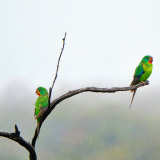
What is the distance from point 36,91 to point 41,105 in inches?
62.2

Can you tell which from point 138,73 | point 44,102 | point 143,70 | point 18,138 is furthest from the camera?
point 143,70

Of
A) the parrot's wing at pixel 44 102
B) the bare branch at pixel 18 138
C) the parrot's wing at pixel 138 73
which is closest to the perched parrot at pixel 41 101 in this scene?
the parrot's wing at pixel 44 102

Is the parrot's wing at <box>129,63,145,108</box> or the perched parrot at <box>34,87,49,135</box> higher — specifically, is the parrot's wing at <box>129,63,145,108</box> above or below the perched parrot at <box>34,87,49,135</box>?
above

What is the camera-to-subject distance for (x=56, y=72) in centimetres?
435

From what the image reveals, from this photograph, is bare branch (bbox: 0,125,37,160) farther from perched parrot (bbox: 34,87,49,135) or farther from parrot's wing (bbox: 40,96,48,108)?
parrot's wing (bbox: 40,96,48,108)

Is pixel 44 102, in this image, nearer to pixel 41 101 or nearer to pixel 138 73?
pixel 41 101

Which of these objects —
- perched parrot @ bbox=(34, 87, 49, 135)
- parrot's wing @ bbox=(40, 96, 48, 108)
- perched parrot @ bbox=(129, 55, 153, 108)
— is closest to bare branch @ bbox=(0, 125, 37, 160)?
perched parrot @ bbox=(34, 87, 49, 135)

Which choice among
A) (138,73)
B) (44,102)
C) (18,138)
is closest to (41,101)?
(44,102)

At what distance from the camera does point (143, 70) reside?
926 cm

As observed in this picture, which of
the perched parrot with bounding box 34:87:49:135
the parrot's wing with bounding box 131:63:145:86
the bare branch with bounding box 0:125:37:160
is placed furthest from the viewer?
the parrot's wing with bounding box 131:63:145:86

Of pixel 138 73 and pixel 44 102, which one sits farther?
pixel 138 73

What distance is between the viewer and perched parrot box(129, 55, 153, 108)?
8938 millimetres

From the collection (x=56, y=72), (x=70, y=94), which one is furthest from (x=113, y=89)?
(x=56, y=72)

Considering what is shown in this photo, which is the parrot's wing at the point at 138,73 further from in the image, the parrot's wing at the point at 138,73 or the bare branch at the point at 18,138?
the bare branch at the point at 18,138
